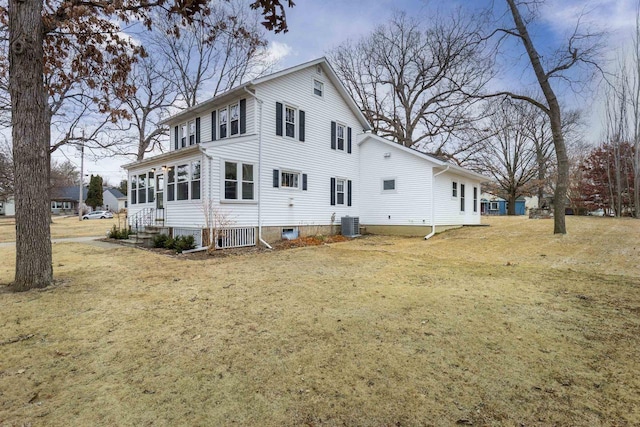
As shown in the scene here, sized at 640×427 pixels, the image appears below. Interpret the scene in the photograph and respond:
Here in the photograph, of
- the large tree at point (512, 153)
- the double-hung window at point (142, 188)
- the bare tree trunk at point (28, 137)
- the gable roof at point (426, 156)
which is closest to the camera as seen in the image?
the bare tree trunk at point (28, 137)

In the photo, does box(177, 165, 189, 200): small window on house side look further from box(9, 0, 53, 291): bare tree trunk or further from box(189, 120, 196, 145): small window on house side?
box(9, 0, 53, 291): bare tree trunk

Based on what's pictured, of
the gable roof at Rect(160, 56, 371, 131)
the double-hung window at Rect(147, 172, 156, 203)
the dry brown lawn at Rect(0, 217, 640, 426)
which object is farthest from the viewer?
the double-hung window at Rect(147, 172, 156, 203)

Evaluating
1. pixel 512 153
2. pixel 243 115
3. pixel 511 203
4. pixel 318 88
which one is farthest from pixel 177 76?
pixel 511 203

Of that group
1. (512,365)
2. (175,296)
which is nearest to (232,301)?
(175,296)

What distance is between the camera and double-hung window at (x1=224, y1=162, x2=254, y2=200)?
11.3 meters

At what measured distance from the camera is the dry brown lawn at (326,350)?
2.30 metres

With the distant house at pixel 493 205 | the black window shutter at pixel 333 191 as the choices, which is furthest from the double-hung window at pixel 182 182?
the distant house at pixel 493 205

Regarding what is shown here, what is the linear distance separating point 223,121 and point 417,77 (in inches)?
671

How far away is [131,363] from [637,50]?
92.6ft

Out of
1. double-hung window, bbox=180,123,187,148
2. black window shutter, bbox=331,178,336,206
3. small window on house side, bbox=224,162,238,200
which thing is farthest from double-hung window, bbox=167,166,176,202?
black window shutter, bbox=331,178,336,206

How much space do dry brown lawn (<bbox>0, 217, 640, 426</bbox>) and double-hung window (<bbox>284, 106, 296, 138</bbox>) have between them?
8438mm

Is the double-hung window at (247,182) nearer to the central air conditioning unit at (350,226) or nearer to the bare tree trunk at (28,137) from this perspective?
the central air conditioning unit at (350,226)

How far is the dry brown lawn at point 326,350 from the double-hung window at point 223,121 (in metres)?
8.35

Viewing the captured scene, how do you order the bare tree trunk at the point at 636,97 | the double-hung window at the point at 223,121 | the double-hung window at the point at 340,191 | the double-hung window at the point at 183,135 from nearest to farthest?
the double-hung window at the point at 223,121 < the double-hung window at the point at 340,191 < the double-hung window at the point at 183,135 < the bare tree trunk at the point at 636,97
